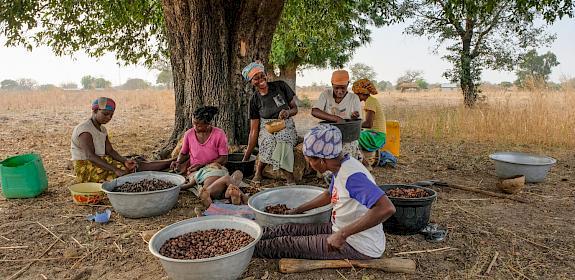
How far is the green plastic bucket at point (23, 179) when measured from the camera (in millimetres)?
4203

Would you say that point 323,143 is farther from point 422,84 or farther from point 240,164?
point 422,84

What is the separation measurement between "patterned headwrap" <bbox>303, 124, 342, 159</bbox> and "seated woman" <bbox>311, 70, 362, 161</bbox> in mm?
2061

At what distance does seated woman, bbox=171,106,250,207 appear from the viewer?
4.02m

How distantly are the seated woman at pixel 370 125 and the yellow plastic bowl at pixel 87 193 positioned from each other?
127 inches

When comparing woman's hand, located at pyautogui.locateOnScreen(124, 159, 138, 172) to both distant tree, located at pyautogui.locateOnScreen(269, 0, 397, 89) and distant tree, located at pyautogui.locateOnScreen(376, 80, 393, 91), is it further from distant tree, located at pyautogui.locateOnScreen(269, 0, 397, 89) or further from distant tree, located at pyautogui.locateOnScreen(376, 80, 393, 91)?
distant tree, located at pyautogui.locateOnScreen(376, 80, 393, 91)

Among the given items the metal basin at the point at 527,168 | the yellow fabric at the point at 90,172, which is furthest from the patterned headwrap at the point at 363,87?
the yellow fabric at the point at 90,172

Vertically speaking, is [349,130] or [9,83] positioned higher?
[9,83]

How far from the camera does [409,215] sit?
3.15 meters

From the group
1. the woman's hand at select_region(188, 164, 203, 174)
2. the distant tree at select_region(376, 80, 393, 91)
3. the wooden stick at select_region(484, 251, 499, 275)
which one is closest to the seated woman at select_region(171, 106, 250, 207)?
the woman's hand at select_region(188, 164, 203, 174)

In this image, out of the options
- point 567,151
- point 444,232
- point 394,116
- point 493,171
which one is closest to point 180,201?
point 444,232

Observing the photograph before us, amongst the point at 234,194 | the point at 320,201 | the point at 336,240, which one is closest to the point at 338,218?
the point at 336,240

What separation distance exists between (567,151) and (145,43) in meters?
9.29

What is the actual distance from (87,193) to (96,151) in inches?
23.6

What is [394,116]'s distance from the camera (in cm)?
1177
